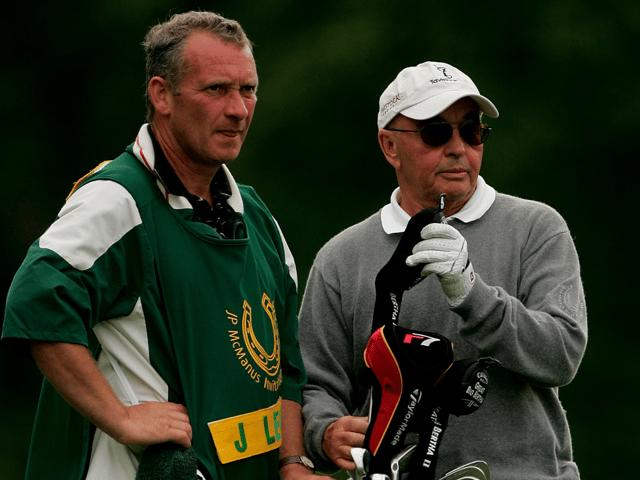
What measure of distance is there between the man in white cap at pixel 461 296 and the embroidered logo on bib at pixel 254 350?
0.21 meters

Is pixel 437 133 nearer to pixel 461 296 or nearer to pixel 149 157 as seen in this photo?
pixel 461 296

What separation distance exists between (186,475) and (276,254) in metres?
0.68

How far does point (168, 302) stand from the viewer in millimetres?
1964

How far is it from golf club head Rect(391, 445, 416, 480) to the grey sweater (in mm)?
193

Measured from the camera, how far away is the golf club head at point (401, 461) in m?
1.99

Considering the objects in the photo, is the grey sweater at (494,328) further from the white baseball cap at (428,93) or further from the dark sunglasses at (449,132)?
the white baseball cap at (428,93)

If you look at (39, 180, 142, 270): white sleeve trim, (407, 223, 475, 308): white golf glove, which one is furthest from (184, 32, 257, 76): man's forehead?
(407, 223, 475, 308): white golf glove

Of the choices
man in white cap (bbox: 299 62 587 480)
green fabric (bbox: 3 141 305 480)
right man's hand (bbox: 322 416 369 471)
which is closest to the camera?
green fabric (bbox: 3 141 305 480)

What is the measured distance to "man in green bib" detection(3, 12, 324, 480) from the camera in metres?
1.81

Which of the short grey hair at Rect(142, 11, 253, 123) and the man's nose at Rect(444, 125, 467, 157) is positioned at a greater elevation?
the short grey hair at Rect(142, 11, 253, 123)

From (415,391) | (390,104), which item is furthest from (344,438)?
(390,104)

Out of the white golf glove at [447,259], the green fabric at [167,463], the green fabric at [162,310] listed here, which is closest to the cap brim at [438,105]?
the white golf glove at [447,259]

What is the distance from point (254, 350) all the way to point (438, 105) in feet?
2.59

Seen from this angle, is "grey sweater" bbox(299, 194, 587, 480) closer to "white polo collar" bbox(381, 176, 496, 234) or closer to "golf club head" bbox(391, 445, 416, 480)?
"white polo collar" bbox(381, 176, 496, 234)
